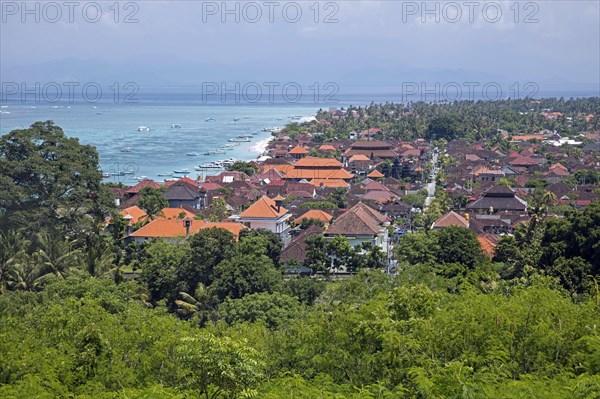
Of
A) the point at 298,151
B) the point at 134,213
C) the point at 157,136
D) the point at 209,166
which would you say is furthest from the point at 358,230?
the point at 157,136

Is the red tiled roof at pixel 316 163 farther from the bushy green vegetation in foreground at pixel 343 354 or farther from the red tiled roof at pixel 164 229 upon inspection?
the bushy green vegetation in foreground at pixel 343 354

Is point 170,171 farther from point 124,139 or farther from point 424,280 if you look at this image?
point 424,280

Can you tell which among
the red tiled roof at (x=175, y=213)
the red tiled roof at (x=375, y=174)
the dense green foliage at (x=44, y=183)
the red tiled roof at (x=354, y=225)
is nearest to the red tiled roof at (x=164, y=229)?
the red tiled roof at (x=175, y=213)

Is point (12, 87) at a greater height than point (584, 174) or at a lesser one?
greater

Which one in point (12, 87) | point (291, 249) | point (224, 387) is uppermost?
point (12, 87)

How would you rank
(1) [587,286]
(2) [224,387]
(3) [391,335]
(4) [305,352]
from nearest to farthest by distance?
(2) [224,387] < (3) [391,335] < (4) [305,352] < (1) [587,286]

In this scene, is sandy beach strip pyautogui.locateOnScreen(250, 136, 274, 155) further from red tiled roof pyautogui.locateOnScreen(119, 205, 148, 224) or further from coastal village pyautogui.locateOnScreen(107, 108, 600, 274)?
A: red tiled roof pyautogui.locateOnScreen(119, 205, 148, 224)

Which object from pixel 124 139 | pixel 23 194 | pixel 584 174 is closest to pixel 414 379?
pixel 23 194
